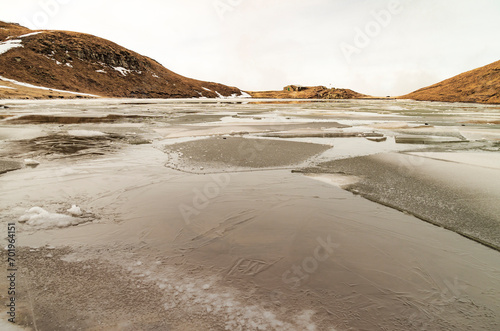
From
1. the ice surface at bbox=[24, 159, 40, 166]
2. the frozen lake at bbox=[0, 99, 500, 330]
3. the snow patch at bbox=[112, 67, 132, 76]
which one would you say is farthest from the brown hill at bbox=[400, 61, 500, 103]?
the snow patch at bbox=[112, 67, 132, 76]

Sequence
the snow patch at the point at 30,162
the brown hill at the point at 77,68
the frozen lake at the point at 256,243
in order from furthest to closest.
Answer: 1. the brown hill at the point at 77,68
2. the snow patch at the point at 30,162
3. the frozen lake at the point at 256,243

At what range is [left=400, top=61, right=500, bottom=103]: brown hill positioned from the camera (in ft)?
276

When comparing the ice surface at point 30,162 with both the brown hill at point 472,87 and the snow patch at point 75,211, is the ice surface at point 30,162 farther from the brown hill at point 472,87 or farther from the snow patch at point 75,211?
the brown hill at point 472,87

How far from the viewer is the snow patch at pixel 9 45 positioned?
252 feet

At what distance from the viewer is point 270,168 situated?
716cm

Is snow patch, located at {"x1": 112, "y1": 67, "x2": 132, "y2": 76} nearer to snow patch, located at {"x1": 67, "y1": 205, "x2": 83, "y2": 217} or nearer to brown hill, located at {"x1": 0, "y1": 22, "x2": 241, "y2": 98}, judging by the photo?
brown hill, located at {"x1": 0, "y1": 22, "x2": 241, "y2": 98}

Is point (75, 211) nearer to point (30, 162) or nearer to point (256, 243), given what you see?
point (256, 243)

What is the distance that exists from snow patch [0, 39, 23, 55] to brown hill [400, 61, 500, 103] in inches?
5355

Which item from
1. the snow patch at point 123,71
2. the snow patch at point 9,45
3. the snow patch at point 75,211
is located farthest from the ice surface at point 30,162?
the snow patch at point 123,71

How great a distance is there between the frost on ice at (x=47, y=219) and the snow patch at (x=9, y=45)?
99.5 metres

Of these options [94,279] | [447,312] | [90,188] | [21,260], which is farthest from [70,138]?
[447,312]

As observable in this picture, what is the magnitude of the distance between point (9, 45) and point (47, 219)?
10674 cm

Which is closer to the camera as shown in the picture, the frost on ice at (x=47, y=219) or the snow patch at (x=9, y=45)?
the frost on ice at (x=47, y=219)

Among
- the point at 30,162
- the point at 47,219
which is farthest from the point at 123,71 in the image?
the point at 47,219
